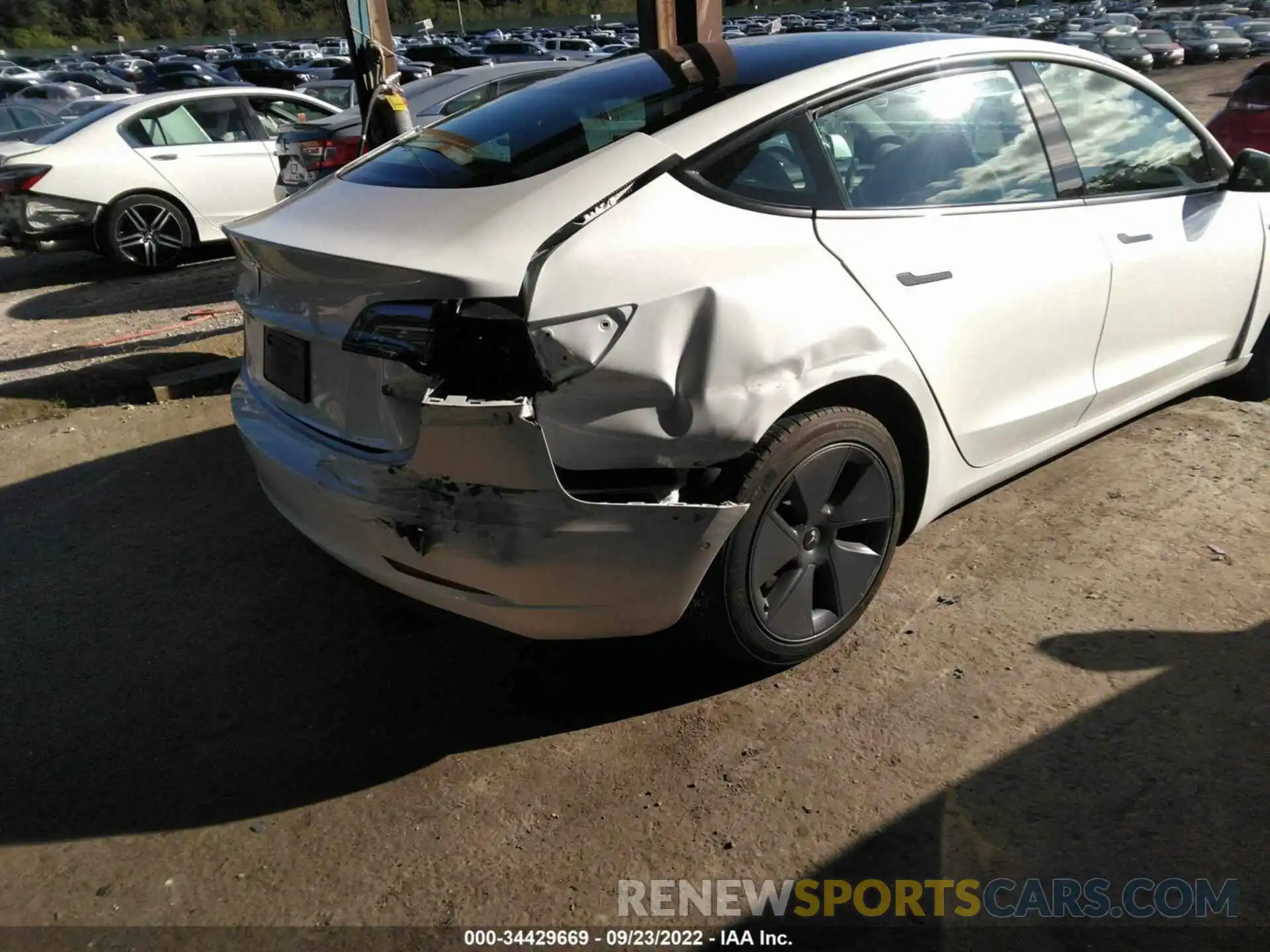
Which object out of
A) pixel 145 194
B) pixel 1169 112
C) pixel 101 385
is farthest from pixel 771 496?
pixel 145 194

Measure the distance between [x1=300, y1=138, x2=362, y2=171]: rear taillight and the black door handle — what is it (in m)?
5.93

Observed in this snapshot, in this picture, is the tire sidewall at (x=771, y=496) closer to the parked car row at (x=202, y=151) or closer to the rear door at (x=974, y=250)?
the rear door at (x=974, y=250)

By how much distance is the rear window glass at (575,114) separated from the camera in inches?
104

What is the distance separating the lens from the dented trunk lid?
7.26 feet

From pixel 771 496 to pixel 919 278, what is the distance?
30.8 inches

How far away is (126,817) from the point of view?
2.42 m

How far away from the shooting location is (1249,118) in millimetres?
9039

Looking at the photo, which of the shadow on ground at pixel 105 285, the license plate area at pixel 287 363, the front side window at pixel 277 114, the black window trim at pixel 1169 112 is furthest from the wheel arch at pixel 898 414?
the front side window at pixel 277 114

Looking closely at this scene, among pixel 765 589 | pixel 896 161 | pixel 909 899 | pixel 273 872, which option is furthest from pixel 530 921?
pixel 896 161

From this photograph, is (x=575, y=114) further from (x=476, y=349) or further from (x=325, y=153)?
(x=325, y=153)

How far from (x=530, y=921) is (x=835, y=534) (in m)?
1.31

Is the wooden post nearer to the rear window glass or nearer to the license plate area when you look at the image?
the rear window glass

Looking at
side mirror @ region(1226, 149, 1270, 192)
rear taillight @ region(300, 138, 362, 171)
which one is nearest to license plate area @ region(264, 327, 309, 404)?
side mirror @ region(1226, 149, 1270, 192)

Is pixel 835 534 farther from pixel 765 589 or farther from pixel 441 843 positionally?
pixel 441 843
